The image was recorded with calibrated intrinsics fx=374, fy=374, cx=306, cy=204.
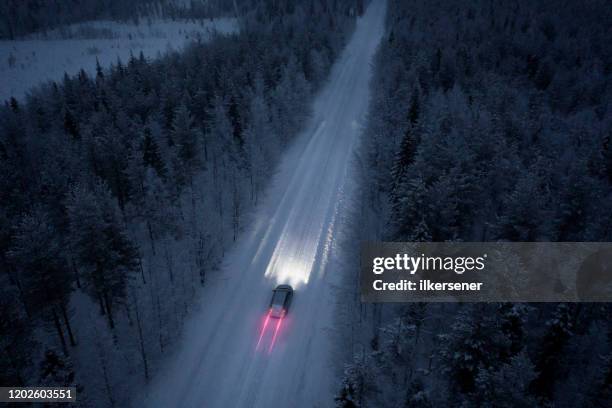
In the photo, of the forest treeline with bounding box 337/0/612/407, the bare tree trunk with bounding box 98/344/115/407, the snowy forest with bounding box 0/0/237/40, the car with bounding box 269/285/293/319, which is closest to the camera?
the forest treeline with bounding box 337/0/612/407

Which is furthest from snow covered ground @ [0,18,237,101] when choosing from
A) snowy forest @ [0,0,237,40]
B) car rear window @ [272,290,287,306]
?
car rear window @ [272,290,287,306]

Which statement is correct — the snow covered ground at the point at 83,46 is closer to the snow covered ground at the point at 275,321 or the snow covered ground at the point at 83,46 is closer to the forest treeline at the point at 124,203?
the forest treeline at the point at 124,203

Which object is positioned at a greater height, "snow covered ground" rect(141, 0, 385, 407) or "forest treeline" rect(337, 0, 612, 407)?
"forest treeline" rect(337, 0, 612, 407)

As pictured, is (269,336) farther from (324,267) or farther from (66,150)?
(66,150)

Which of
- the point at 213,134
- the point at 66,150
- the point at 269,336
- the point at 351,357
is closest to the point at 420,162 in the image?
the point at 351,357

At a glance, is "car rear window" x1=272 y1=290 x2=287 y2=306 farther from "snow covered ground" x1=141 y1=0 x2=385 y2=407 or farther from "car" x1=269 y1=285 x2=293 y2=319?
"snow covered ground" x1=141 y1=0 x2=385 y2=407

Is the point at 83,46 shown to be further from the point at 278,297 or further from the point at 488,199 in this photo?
the point at 488,199

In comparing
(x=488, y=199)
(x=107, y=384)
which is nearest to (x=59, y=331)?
(x=107, y=384)
